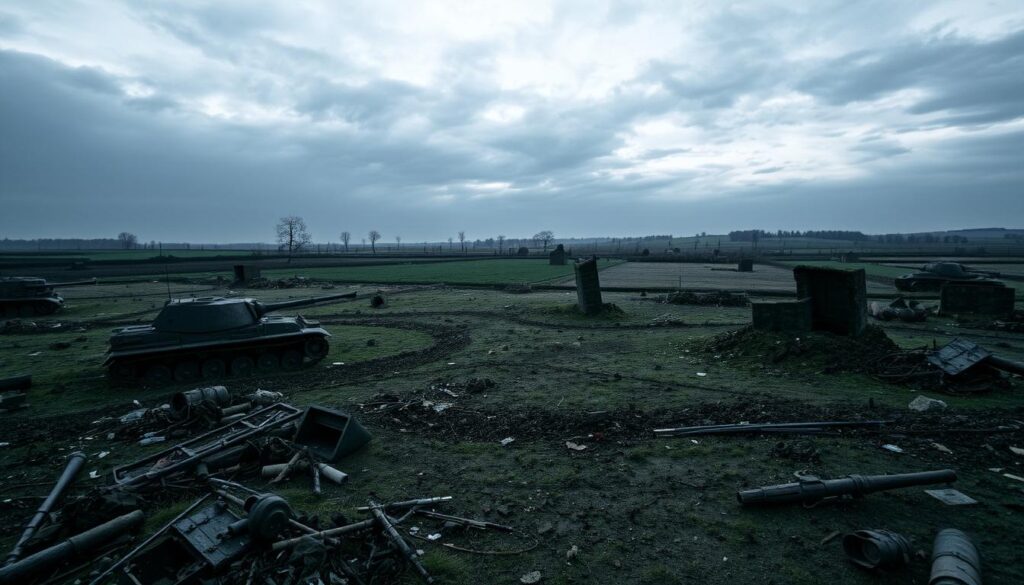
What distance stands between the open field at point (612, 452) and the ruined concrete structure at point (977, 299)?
136 inches

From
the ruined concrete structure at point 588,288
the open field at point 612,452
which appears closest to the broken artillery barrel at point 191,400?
the open field at point 612,452

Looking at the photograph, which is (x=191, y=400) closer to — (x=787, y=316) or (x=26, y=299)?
(x=787, y=316)

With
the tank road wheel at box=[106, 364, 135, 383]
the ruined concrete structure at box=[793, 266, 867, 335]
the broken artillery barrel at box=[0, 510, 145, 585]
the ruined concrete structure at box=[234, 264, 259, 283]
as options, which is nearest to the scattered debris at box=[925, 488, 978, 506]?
the ruined concrete structure at box=[793, 266, 867, 335]

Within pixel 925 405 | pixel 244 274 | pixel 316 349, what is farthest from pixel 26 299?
pixel 925 405

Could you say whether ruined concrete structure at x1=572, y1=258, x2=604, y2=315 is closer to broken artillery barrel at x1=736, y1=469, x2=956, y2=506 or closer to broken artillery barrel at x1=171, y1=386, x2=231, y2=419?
broken artillery barrel at x1=171, y1=386, x2=231, y2=419

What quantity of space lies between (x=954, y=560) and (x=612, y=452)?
3775mm

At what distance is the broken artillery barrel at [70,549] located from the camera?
4512mm

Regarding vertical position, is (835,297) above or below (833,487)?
above

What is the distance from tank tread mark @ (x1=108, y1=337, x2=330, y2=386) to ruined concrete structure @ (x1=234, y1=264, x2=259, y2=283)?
2609 centimetres

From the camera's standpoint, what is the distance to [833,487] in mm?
5496

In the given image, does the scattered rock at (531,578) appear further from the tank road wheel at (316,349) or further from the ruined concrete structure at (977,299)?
the ruined concrete structure at (977,299)

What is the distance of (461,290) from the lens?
100.0 feet

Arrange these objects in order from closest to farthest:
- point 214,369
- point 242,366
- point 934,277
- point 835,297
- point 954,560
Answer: point 954,560 < point 214,369 < point 242,366 < point 835,297 < point 934,277

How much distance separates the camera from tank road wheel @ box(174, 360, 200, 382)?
1197cm
